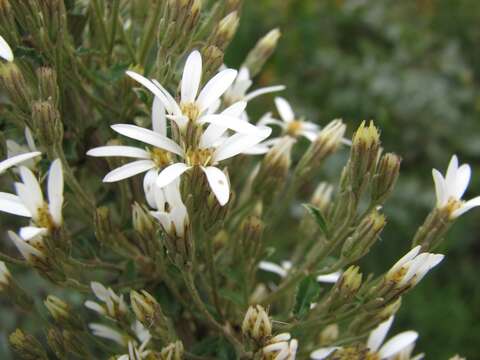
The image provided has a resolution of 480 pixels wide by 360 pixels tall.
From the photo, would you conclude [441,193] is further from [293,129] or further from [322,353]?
[293,129]

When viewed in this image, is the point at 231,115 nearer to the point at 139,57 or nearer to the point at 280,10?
the point at 139,57

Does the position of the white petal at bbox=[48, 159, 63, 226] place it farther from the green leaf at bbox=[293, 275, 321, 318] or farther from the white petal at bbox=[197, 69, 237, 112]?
the green leaf at bbox=[293, 275, 321, 318]

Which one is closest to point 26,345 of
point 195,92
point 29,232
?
point 29,232

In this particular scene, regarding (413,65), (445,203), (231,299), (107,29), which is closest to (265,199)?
(231,299)

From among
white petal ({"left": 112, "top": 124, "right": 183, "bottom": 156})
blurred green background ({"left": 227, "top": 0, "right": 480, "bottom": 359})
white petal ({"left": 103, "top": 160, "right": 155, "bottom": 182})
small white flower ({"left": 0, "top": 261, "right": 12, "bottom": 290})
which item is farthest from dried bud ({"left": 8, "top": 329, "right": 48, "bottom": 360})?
blurred green background ({"left": 227, "top": 0, "right": 480, "bottom": 359})

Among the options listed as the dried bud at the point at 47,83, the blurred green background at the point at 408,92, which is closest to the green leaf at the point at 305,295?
the dried bud at the point at 47,83
